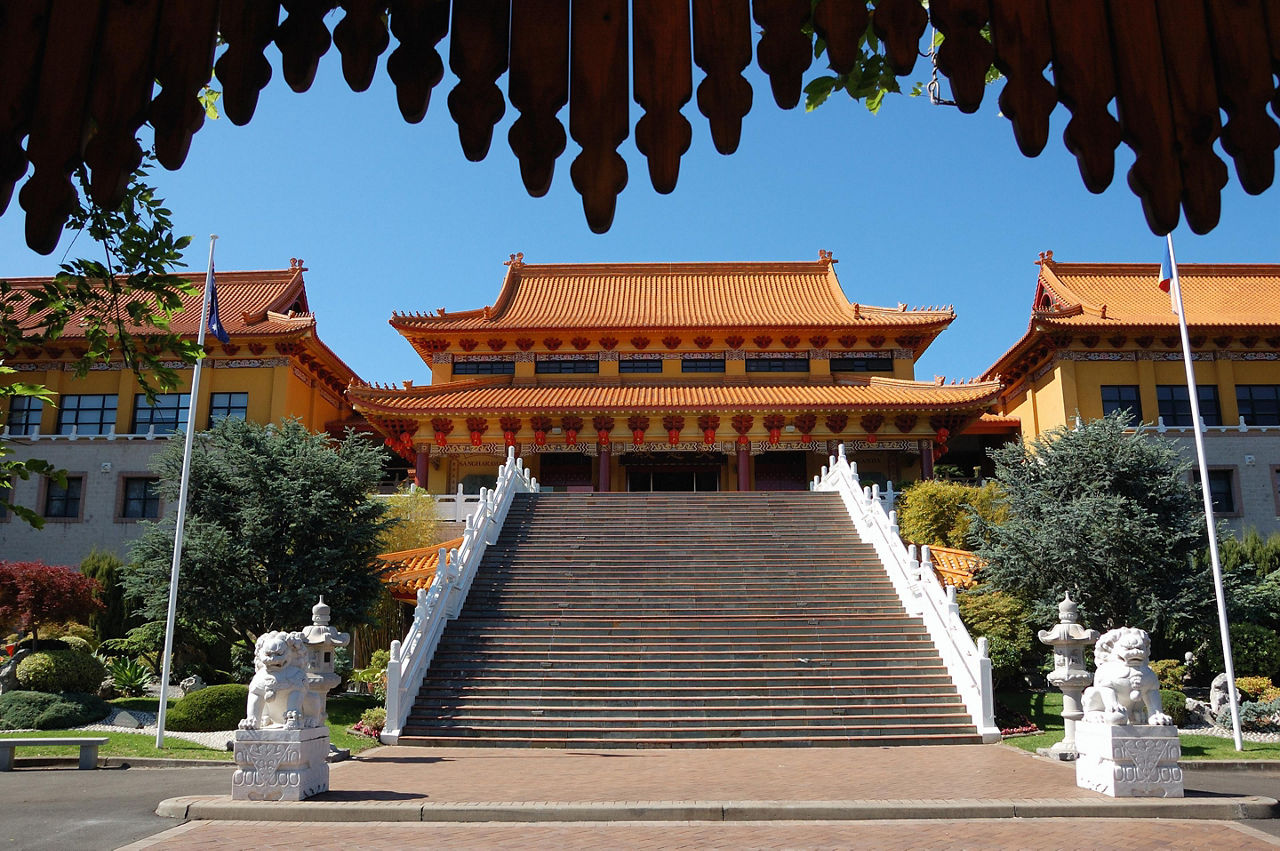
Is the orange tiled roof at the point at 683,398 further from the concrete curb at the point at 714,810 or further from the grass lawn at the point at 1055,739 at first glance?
the concrete curb at the point at 714,810

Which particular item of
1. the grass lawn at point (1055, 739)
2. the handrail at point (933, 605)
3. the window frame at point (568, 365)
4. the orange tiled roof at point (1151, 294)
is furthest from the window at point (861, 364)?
the grass lawn at point (1055, 739)

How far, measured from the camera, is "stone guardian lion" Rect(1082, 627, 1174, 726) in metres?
9.09

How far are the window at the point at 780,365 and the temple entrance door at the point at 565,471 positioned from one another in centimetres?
703

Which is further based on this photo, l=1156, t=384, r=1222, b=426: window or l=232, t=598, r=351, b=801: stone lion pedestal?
l=1156, t=384, r=1222, b=426: window

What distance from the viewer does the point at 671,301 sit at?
35938 millimetres

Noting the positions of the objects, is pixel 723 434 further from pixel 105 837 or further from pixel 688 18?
pixel 688 18

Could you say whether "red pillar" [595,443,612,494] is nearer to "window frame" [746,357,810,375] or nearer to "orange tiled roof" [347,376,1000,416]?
"orange tiled roof" [347,376,1000,416]

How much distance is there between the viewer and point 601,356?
3341 cm

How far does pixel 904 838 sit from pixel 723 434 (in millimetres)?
22862

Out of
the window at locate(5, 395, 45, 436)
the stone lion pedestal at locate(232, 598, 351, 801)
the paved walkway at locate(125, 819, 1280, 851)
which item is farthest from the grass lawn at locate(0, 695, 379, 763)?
the window at locate(5, 395, 45, 436)

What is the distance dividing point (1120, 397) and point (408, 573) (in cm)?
2293

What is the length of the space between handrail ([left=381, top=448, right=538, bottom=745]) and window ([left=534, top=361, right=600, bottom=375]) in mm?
10813

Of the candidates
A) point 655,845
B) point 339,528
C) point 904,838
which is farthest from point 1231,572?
point 339,528

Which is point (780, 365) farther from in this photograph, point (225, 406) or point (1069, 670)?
point (1069, 670)
